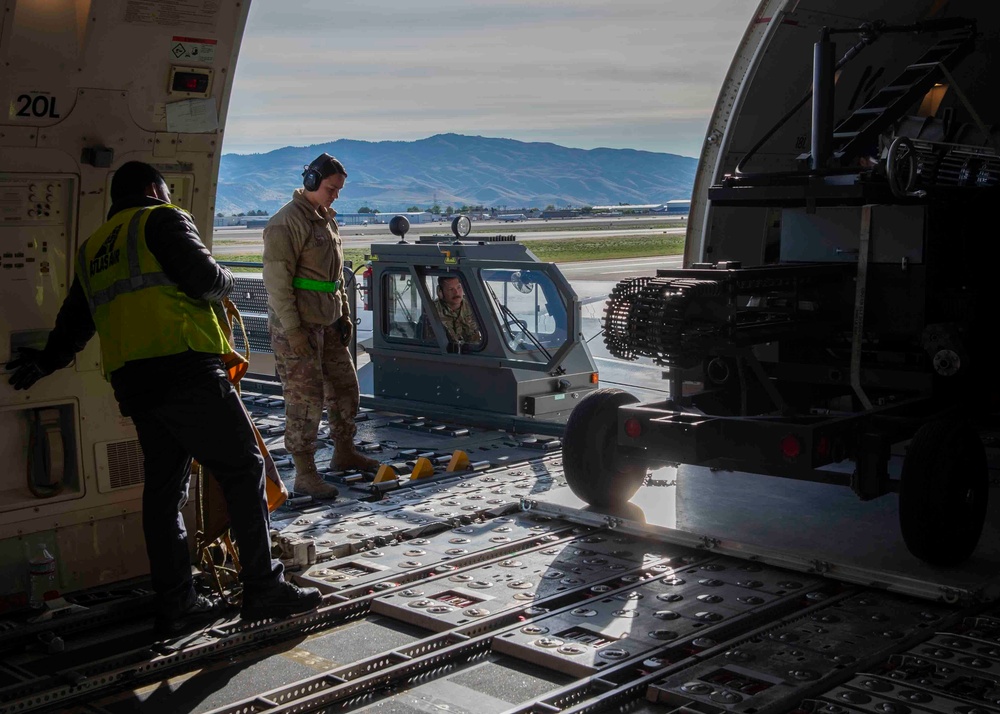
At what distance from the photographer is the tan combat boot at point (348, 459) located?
7832mm

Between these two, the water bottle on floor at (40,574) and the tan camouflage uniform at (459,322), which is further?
the tan camouflage uniform at (459,322)

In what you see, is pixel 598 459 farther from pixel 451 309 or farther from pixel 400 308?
pixel 400 308

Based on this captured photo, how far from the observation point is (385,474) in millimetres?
7414

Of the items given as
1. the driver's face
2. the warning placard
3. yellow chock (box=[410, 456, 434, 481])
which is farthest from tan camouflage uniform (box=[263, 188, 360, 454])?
the driver's face

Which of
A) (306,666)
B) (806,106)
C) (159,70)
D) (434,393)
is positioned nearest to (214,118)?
(159,70)

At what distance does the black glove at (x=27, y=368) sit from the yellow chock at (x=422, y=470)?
3.06 m

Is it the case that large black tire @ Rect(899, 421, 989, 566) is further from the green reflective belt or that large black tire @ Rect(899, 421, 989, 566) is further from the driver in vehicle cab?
the driver in vehicle cab

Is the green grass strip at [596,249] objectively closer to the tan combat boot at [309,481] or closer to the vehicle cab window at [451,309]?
the vehicle cab window at [451,309]

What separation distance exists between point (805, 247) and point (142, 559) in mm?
3972

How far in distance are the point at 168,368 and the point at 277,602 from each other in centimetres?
112

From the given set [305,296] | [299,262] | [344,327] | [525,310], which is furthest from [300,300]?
[525,310]

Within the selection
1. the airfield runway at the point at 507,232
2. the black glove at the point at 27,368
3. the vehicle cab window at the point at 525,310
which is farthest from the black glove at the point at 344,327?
the airfield runway at the point at 507,232

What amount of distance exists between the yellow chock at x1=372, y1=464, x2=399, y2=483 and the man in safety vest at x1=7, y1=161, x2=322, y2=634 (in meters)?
2.32

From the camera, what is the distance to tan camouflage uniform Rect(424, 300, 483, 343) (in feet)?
32.4
